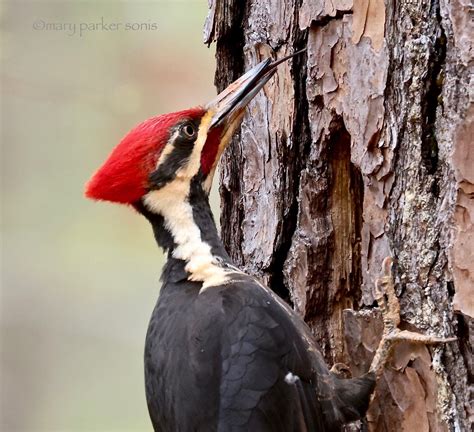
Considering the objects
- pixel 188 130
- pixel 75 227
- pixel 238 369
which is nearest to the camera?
pixel 238 369

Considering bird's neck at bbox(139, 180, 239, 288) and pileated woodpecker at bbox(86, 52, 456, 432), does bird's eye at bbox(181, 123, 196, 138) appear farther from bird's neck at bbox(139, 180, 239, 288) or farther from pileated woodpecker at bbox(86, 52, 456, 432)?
bird's neck at bbox(139, 180, 239, 288)

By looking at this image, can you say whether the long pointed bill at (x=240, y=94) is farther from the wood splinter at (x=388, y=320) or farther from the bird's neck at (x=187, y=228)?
the wood splinter at (x=388, y=320)

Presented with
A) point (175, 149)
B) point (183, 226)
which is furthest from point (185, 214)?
point (175, 149)

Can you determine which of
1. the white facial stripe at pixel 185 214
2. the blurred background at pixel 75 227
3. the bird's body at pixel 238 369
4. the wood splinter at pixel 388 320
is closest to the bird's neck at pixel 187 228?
the white facial stripe at pixel 185 214

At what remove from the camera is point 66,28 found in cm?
464

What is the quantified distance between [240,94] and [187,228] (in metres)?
0.45

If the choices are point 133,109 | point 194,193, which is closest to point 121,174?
point 194,193

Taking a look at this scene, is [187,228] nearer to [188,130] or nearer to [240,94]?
[188,130]

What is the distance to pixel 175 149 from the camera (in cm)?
267

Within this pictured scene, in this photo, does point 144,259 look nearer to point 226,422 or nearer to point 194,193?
point 194,193

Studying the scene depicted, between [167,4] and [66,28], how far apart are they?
0.55 metres

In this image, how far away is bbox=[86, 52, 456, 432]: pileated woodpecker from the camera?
2354 millimetres

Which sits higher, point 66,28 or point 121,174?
point 66,28

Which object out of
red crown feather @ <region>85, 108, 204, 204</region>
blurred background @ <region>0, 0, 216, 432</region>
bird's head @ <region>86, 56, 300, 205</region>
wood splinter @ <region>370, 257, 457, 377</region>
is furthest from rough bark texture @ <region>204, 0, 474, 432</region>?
blurred background @ <region>0, 0, 216, 432</region>
